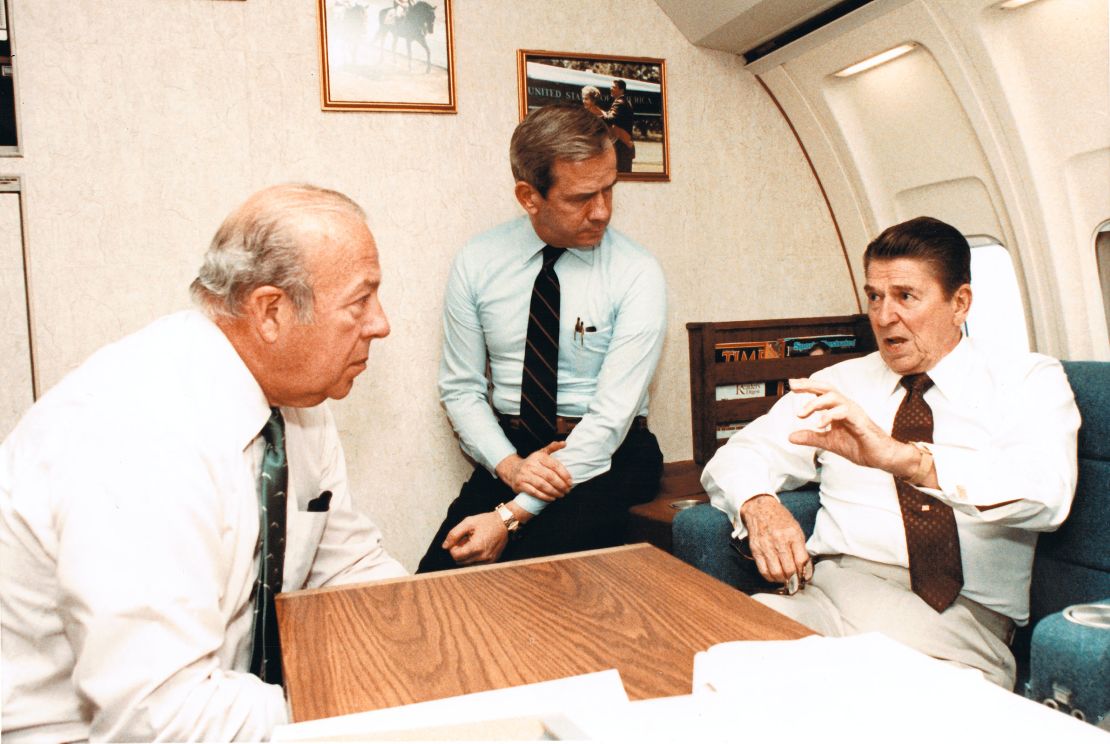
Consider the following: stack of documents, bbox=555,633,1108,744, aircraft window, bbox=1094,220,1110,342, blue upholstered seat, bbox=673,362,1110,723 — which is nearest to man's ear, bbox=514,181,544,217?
blue upholstered seat, bbox=673,362,1110,723

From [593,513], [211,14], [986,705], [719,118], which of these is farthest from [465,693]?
[719,118]

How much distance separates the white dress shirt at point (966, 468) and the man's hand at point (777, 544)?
0.07m

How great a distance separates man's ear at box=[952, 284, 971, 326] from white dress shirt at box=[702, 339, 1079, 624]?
0.07 meters

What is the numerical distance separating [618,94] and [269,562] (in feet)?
7.65

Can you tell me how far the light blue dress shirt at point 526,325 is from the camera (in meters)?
2.68

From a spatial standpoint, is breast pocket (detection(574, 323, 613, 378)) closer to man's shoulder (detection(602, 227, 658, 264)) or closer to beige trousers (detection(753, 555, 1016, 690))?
man's shoulder (detection(602, 227, 658, 264))

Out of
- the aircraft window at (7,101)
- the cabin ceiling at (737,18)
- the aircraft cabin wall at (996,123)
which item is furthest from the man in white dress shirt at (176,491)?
the aircraft cabin wall at (996,123)

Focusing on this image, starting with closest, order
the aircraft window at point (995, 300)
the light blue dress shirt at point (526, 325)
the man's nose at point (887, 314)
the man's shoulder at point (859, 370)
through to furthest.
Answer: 1. the man's nose at point (887, 314)
2. the man's shoulder at point (859, 370)
3. the light blue dress shirt at point (526, 325)
4. the aircraft window at point (995, 300)

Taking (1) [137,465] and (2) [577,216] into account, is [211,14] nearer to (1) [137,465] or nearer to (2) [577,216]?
(2) [577,216]

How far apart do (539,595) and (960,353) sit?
53.7 inches

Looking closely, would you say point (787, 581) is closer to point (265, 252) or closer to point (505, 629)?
point (505, 629)

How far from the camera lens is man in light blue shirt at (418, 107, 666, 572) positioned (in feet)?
8.20

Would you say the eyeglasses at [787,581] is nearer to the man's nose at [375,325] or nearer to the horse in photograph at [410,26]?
the man's nose at [375,325]

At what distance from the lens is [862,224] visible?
11.0 feet
